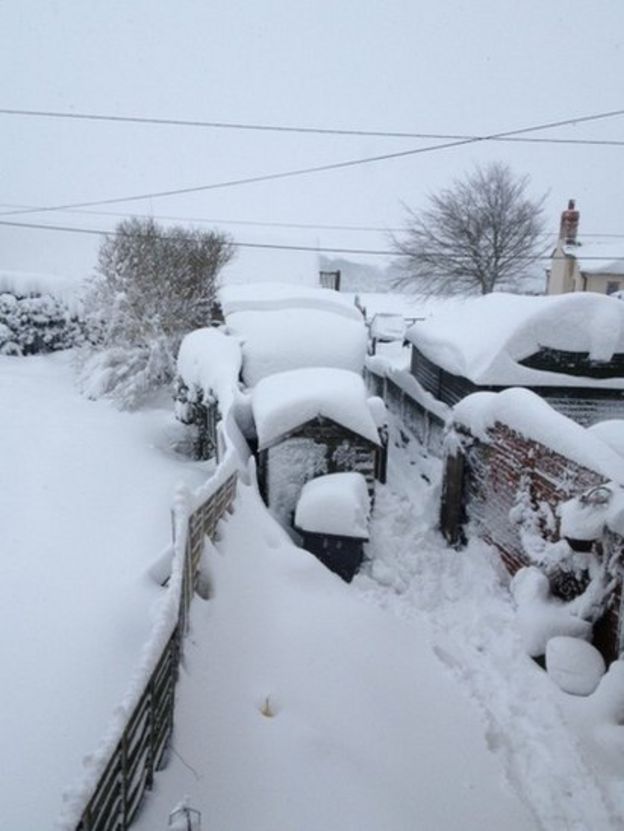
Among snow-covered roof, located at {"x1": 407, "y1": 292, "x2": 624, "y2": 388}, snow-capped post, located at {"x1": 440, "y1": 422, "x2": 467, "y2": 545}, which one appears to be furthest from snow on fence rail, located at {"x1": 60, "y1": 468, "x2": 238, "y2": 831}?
snow-covered roof, located at {"x1": 407, "y1": 292, "x2": 624, "y2": 388}

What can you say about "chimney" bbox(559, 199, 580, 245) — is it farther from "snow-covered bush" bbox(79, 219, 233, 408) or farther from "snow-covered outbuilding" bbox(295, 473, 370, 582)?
"snow-covered outbuilding" bbox(295, 473, 370, 582)

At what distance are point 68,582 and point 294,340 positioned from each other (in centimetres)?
956

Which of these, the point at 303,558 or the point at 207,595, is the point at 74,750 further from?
the point at 303,558

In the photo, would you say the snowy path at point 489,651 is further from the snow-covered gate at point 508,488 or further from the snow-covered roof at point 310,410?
the snow-covered roof at point 310,410

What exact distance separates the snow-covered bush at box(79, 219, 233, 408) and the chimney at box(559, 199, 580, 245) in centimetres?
2283

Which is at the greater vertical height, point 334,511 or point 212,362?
point 212,362

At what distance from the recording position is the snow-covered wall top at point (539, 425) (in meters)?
6.15

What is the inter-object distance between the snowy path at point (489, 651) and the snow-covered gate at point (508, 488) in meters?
0.48

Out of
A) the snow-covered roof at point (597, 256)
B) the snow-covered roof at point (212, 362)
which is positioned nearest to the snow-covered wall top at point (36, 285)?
the snow-covered roof at point (212, 362)

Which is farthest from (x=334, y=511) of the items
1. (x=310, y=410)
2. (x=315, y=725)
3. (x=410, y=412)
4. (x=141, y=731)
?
(x=410, y=412)

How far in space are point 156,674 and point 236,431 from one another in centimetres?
719

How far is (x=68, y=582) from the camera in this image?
6.29 metres

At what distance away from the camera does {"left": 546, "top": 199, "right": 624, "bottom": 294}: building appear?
3141 centimetres

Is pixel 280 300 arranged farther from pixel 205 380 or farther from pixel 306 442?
pixel 306 442
